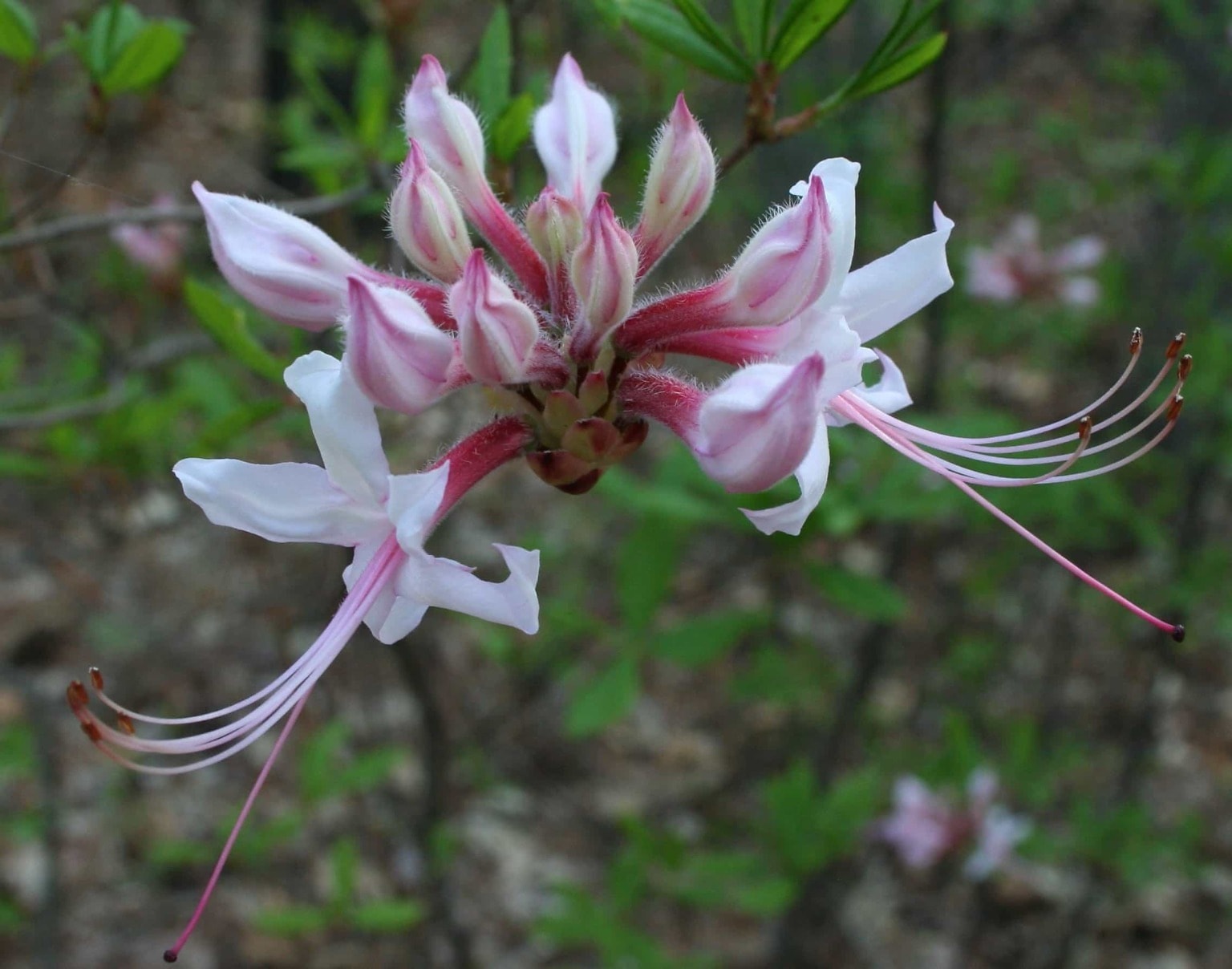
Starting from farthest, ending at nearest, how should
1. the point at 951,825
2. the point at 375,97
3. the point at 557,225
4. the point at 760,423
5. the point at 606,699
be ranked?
the point at 951,825 < the point at 606,699 < the point at 375,97 < the point at 557,225 < the point at 760,423

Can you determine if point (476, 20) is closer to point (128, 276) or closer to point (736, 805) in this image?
point (128, 276)

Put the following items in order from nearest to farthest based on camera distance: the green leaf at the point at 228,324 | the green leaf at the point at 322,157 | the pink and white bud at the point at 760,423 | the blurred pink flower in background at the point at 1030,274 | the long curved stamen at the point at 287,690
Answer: the pink and white bud at the point at 760,423 < the long curved stamen at the point at 287,690 < the green leaf at the point at 228,324 < the green leaf at the point at 322,157 < the blurred pink flower in background at the point at 1030,274

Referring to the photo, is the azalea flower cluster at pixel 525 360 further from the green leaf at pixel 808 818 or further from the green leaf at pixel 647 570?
the green leaf at pixel 808 818

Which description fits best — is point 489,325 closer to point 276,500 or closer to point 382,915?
point 276,500

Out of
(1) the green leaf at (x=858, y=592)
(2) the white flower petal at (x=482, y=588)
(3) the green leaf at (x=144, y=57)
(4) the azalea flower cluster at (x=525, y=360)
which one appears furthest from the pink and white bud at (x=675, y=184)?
(1) the green leaf at (x=858, y=592)

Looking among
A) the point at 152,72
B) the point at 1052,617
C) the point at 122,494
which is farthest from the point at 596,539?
the point at 152,72

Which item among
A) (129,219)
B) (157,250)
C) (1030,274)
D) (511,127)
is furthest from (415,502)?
(1030,274)
